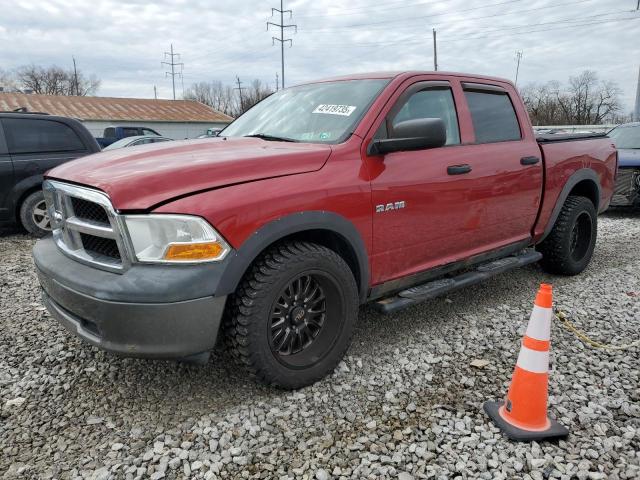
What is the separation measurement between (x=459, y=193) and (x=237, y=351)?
6.25ft

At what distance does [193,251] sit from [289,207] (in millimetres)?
550

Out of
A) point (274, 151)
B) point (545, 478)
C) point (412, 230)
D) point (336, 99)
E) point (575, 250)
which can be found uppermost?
point (336, 99)

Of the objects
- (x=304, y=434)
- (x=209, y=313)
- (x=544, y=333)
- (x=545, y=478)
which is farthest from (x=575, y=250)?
(x=209, y=313)

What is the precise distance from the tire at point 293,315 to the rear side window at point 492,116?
5.90ft

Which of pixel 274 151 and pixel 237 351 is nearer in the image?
pixel 237 351

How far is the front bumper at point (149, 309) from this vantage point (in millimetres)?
2143

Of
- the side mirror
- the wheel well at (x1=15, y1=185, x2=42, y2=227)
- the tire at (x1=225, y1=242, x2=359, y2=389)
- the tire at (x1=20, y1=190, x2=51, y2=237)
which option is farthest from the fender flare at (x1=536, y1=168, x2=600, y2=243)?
the wheel well at (x1=15, y1=185, x2=42, y2=227)

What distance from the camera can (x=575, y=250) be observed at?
4984mm

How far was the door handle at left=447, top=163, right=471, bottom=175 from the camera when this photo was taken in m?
3.30

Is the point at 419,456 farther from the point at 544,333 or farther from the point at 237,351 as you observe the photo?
the point at 237,351

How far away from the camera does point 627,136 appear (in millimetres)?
9602

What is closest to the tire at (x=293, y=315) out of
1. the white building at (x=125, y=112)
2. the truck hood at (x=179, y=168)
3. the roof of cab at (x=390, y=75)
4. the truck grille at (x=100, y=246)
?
the truck hood at (x=179, y=168)

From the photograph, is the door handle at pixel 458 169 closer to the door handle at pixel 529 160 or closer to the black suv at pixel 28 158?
the door handle at pixel 529 160

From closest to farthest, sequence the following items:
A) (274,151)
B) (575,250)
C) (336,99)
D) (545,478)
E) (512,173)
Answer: (545,478) < (274,151) < (336,99) < (512,173) < (575,250)
